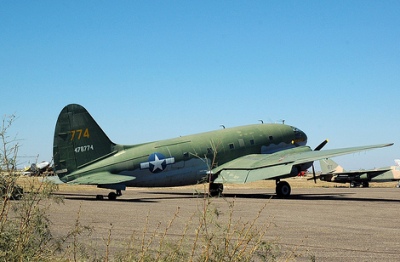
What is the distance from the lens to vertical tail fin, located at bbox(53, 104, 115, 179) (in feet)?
104

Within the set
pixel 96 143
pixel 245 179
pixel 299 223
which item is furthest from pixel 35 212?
pixel 245 179

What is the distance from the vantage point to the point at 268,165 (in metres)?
34.8

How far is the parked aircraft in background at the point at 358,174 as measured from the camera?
6400 cm

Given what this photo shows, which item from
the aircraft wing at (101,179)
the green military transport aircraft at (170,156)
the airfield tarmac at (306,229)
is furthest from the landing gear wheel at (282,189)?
the airfield tarmac at (306,229)

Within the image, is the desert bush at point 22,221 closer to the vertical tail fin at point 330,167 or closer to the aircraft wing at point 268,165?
the aircraft wing at point 268,165

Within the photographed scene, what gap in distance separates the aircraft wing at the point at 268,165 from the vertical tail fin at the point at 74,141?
25.3 ft

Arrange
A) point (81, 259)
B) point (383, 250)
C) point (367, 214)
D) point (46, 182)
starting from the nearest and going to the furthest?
point (81, 259), point (46, 182), point (383, 250), point (367, 214)

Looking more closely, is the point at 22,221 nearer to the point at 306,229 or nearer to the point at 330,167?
the point at 306,229

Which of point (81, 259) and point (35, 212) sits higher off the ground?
point (35, 212)

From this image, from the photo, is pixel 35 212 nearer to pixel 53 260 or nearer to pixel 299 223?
pixel 53 260

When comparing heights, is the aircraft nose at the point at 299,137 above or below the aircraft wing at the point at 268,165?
above

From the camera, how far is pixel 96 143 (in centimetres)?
3256

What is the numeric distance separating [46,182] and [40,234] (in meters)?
0.77

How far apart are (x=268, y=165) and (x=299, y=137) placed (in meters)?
7.79
